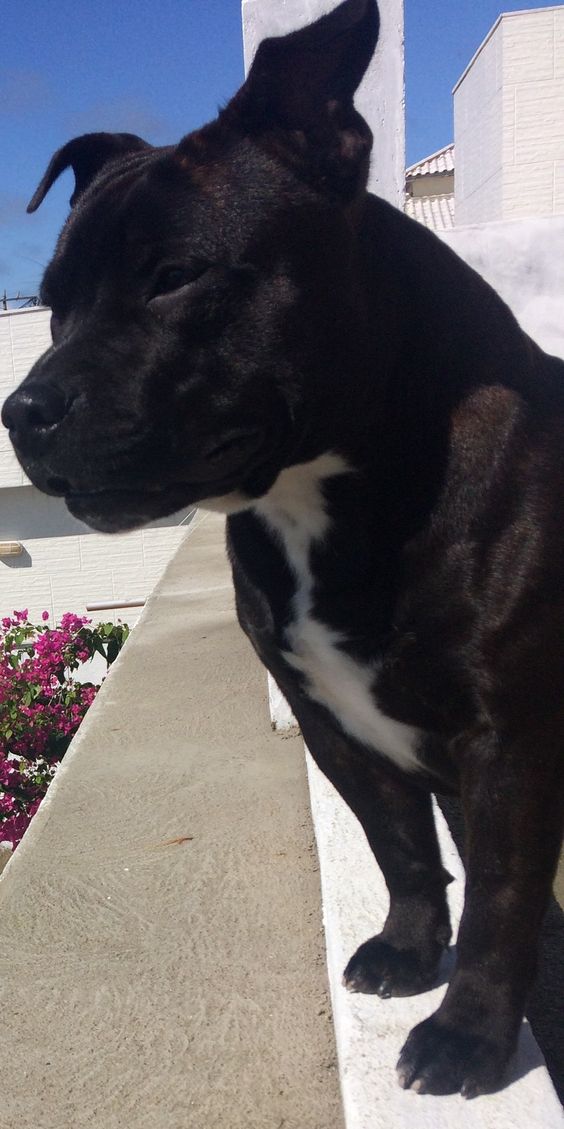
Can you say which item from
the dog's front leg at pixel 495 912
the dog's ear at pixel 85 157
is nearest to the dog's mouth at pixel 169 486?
the dog's front leg at pixel 495 912

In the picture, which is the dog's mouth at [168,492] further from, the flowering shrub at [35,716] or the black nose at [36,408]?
the flowering shrub at [35,716]

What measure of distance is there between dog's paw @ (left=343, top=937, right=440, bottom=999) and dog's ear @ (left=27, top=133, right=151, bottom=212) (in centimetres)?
168

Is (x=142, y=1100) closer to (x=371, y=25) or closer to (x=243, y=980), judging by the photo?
(x=243, y=980)

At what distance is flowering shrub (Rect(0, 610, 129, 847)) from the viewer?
5309 millimetres

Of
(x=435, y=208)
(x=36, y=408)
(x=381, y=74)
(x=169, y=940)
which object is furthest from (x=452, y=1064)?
(x=435, y=208)

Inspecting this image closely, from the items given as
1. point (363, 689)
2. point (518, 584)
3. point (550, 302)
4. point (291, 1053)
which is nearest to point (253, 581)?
point (363, 689)

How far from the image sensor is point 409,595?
5.82 feet

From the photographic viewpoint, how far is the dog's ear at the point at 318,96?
1.73m

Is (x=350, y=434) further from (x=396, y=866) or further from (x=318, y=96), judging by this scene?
(x=396, y=866)

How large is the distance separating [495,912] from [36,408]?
3.65ft

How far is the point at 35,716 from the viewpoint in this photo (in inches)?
219

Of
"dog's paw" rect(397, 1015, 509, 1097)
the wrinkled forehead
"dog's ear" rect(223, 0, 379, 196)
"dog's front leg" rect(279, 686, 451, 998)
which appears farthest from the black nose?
"dog's paw" rect(397, 1015, 509, 1097)

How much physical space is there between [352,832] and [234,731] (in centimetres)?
125

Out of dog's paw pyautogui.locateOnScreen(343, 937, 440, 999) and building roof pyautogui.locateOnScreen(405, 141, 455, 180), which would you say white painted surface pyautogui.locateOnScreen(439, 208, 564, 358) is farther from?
building roof pyautogui.locateOnScreen(405, 141, 455, 180)
